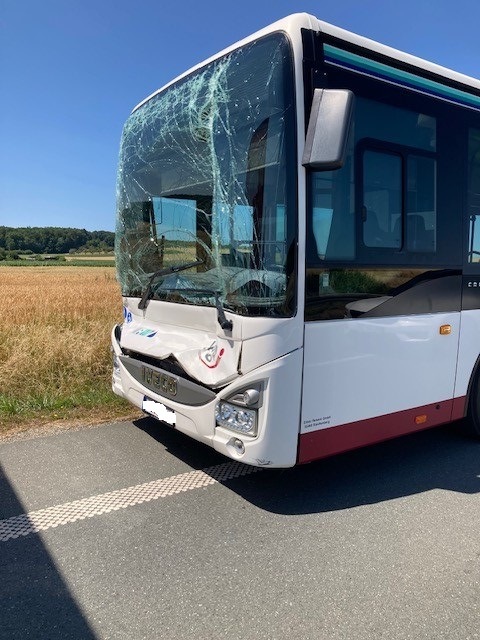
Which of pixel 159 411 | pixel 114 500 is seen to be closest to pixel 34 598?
pixel 114 500

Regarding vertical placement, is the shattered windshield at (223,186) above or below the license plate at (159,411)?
above

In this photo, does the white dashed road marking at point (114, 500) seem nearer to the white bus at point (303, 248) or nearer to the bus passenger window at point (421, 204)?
the white bus at point (303, 248)

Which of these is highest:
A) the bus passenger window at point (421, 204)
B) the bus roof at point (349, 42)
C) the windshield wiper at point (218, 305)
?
the bus roof at point (349, 42)

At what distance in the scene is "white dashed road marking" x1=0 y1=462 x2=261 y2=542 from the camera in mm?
3143

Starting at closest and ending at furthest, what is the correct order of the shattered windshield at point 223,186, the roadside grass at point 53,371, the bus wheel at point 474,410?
the shattered windshield at point 223,186, the bus wheel at point 474,410, the roadside grass at point 53,371

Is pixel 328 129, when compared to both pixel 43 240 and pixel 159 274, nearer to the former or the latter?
pixel 159 274

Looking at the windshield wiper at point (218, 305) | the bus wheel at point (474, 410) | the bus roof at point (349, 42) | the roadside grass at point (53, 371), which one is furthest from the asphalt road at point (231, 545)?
the bus roof at point (349, 42)

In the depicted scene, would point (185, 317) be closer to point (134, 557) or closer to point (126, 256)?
point (126, 256)

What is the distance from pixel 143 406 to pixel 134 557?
1360 millimetres

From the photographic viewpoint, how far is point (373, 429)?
142 inches

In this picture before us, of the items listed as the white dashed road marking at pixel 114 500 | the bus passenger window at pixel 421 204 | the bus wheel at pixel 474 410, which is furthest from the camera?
the bus wheel at pixel 474 410

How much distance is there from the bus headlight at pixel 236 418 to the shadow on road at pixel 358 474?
66 centimetres

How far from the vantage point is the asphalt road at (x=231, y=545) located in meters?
2.34

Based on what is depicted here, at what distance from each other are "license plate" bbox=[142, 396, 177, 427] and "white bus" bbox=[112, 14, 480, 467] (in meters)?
0.02
